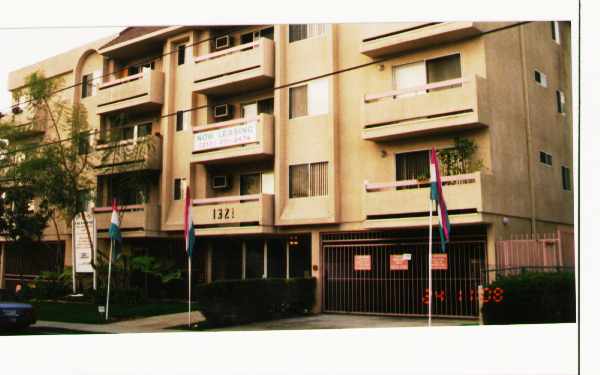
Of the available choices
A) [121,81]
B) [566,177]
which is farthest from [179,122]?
[566,177]

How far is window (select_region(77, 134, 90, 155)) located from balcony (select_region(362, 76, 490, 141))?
10.3 metres

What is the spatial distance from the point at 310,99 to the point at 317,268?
508 centimetres

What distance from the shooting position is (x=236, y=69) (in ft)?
66.9

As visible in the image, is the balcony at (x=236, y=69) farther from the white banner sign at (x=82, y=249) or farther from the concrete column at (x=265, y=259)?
the white banner sign at (x=82, y=249)

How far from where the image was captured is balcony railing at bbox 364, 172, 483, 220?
15859 millimetres

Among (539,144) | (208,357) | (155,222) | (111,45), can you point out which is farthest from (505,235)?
(111,45)

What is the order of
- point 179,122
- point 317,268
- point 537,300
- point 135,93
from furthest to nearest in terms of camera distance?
point 179,122, point 135,93, point 317,268, point 537,300

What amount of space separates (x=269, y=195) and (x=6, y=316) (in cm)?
792

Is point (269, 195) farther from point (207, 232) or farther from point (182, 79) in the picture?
point (182, 79)

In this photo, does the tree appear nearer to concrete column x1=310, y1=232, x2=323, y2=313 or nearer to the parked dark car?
the parked dark car

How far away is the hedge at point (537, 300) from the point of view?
13.4 metres

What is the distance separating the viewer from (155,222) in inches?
872

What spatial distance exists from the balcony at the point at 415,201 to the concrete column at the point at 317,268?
82.0 inches

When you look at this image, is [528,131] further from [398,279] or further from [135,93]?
[135,93]
